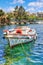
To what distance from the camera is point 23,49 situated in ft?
15.2

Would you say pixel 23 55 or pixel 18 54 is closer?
pixel 23 55

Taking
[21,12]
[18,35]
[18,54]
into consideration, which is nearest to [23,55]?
[18,54]

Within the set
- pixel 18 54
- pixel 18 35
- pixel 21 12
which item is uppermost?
pixel 21 12

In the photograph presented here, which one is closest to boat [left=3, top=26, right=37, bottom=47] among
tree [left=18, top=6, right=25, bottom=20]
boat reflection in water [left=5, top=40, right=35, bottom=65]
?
boat reflection in water [left=5, top=40, right=35, bottom=65]

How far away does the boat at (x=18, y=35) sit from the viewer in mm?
4754

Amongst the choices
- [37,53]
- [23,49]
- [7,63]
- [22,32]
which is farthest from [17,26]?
[7,63]

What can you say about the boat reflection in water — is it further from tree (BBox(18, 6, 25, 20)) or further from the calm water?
tree (BBox(18, 6, 25, 20))

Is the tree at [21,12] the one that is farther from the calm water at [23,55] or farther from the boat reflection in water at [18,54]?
the boat reflection in water at [18,54]

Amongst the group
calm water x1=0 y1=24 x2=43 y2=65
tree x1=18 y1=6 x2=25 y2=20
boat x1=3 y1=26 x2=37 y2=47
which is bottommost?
calm water x1=0 y1=24 x2=43 y2=65

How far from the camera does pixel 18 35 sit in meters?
4.87

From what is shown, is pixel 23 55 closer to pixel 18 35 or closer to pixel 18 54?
pixel 18 54

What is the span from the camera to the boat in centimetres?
475

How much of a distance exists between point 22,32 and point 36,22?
46cm

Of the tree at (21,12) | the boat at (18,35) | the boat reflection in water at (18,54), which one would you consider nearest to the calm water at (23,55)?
the boat reflection in water at (18,54)
